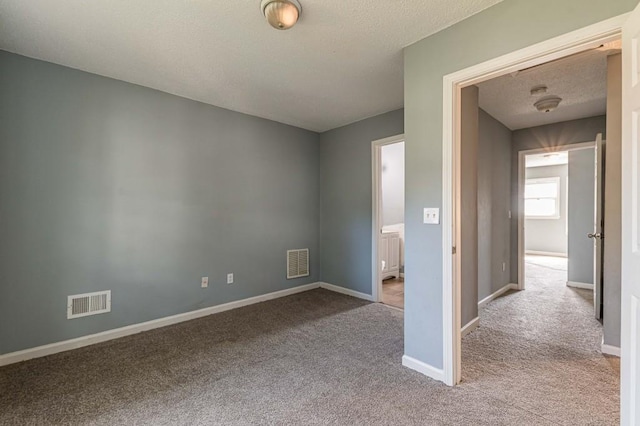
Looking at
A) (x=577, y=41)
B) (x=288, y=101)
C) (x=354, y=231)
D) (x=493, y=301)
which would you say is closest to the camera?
(x=577, y=41)

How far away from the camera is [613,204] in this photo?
234 cm

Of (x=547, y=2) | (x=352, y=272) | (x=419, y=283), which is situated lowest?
(x=352, y=272)

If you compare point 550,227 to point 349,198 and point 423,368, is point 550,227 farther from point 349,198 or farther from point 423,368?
point 423,368

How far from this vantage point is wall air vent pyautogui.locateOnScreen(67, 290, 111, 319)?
8.18ft

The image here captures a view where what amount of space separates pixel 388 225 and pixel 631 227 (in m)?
4.30

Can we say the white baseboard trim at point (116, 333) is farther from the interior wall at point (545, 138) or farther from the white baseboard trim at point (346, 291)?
the interior wall at point (545, 138)

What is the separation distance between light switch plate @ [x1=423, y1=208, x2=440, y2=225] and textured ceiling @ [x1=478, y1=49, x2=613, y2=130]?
5.61 ft

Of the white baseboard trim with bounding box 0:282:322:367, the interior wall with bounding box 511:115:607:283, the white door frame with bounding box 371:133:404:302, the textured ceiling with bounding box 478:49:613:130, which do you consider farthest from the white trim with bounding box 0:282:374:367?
the textured ceiling with bounding box 478:49:613:130

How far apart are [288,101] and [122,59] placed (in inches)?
61.8

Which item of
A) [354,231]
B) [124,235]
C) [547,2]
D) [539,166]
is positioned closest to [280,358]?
[124,235]

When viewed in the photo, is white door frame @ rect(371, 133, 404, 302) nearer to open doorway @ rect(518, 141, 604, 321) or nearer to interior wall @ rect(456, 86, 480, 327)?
interior wall @ rect(456, 86, 480, 327)

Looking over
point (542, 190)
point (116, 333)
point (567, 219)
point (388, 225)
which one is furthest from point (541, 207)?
point (116, 333)

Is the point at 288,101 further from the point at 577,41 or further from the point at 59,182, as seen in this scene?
the point at 577,41

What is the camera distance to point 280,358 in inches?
91.8
